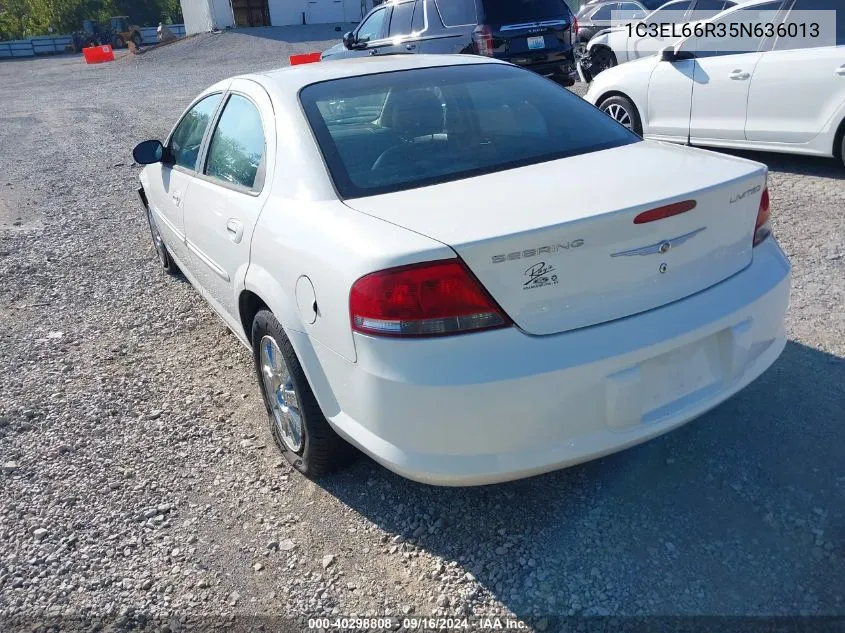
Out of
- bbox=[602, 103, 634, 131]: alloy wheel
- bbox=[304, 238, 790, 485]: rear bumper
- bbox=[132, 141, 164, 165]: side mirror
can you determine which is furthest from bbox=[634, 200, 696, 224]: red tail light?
bbox=[602, 103, 634, 131]: alloy wheel

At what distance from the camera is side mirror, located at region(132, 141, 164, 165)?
4453 mm

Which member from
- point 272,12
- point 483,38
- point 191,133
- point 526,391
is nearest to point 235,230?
point 191,133

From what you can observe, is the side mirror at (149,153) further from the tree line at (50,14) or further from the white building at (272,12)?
the tree line at (50,14)

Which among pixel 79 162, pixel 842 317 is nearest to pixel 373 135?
pixel 842 317

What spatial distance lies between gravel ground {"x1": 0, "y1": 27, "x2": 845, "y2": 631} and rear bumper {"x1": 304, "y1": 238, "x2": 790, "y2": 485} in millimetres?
443

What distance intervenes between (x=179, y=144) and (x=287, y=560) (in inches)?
115

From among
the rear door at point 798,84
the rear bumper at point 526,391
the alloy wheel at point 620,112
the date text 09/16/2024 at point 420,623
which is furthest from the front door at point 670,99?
the date text 09/16/2024 at point 420,623

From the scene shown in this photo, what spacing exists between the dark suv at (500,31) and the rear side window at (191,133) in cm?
707

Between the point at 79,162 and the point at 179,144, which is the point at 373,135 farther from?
the point at 79,162

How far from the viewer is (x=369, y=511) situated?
282 centimetres

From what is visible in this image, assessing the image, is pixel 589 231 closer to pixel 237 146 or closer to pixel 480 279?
pixel 480 279

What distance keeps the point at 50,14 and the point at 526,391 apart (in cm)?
6071

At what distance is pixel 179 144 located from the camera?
449cm

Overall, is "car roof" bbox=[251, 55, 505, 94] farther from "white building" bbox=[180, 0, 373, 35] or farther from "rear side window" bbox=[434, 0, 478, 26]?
"white building" bbox=[180, 0, 373, 35]
